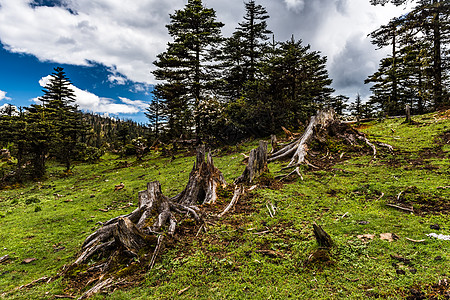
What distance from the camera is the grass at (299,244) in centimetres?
346

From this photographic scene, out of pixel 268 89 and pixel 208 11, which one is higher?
pixel 208 11

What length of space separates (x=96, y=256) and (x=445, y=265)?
22.4 ft

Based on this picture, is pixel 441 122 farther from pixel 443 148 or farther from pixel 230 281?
pixel 230 281

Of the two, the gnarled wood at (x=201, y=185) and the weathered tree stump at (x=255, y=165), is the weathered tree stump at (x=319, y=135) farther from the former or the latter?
the gnarled wood at (x=201, y=185)

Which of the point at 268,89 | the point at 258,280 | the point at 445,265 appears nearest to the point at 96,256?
the point at 258,280

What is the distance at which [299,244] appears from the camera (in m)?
4.52

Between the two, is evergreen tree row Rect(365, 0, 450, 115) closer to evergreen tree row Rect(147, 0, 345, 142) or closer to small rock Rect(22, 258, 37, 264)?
evergreen tree row Rect(147, 0, 345, 142)

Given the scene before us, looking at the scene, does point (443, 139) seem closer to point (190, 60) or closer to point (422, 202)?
point (422, 202)

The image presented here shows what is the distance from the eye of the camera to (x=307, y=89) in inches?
1016

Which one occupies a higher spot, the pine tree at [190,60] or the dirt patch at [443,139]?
the pine tree at [190,60]

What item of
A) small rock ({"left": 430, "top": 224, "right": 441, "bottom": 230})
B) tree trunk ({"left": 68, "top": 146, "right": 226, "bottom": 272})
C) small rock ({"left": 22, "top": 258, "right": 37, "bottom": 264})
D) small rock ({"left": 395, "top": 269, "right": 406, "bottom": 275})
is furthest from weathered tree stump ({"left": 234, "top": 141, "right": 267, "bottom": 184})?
small rock ({"left": 22, "top": 258, "right": 37, "bottom": 264})

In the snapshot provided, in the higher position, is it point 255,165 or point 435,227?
point 255,165

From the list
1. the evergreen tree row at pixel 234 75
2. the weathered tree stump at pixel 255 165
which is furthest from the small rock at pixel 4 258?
the evergreen tree row at pixel 234 75

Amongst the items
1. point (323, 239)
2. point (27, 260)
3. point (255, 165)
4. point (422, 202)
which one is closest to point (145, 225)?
point (27, 260)
